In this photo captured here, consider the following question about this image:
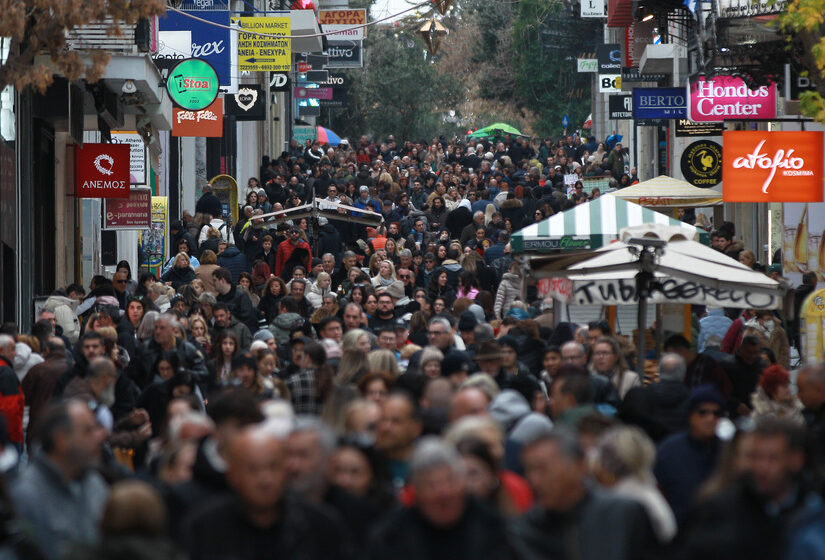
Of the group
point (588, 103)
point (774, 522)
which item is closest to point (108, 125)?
point (774, 522)

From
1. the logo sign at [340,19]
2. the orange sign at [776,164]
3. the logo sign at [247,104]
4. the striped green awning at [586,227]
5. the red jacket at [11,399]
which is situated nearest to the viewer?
the red jacket at [11,399]

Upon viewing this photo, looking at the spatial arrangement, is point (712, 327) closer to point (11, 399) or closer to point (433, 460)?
point (11, 399)

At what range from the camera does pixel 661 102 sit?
26.2 metres

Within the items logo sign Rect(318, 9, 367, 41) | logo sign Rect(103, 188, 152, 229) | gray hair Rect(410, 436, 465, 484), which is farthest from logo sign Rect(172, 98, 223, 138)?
gray hair Rect(410, 436, 465, 484)

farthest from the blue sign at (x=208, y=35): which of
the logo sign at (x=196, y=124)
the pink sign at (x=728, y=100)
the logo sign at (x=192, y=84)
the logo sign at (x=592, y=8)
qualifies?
the logo sign at (x=592, y=8)

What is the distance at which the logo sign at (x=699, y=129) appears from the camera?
86.4ft

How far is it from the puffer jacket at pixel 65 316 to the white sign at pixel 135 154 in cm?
783

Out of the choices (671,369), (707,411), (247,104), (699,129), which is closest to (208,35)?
(699,129)

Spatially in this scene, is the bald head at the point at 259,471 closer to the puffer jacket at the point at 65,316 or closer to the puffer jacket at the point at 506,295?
the puffer jacket at the point at 65,316

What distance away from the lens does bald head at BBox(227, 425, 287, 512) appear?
586 cm

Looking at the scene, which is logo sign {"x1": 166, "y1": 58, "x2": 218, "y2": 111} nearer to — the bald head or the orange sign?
the orange sign

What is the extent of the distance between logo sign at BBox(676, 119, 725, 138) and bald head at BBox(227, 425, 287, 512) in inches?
834

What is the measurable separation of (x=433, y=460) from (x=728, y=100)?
16715 mm

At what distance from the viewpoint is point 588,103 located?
236 feet
